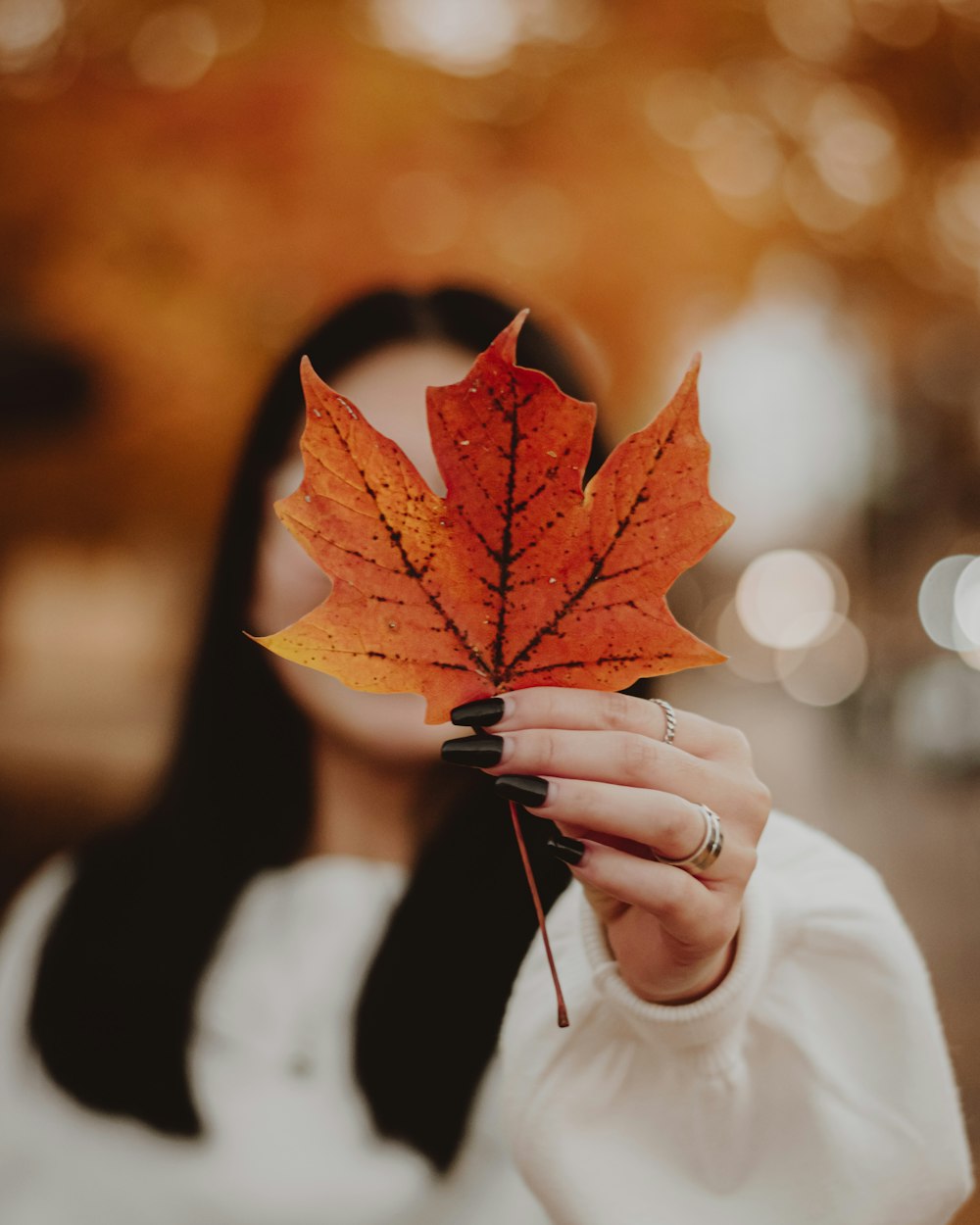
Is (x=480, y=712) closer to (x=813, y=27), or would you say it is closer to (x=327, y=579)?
(x=327, y=579)

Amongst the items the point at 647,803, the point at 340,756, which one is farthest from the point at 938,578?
the point at 647,803

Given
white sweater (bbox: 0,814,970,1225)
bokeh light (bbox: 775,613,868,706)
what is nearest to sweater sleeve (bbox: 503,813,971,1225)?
white sweater (bbox: 0,814,970,1225)

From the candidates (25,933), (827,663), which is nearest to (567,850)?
(25,933)

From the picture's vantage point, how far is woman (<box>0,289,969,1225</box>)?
587mm

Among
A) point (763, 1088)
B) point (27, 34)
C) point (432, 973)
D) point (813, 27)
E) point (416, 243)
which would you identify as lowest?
point (432, 973)

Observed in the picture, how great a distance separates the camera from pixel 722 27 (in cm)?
531

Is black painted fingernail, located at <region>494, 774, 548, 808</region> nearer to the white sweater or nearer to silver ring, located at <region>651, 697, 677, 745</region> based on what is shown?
silver ring, located at <region>651, 697, 677, 745</region>

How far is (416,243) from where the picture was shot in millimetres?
4949

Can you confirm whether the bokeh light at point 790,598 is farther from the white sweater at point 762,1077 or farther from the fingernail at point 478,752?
the fingernail at point 478,752

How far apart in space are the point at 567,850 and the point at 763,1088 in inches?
14.7

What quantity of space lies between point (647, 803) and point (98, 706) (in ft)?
19.1

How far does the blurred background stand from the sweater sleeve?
2576 mm

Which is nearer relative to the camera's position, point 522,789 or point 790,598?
point 522,789

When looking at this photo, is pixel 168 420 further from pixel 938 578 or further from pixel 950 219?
pixel 938 578
